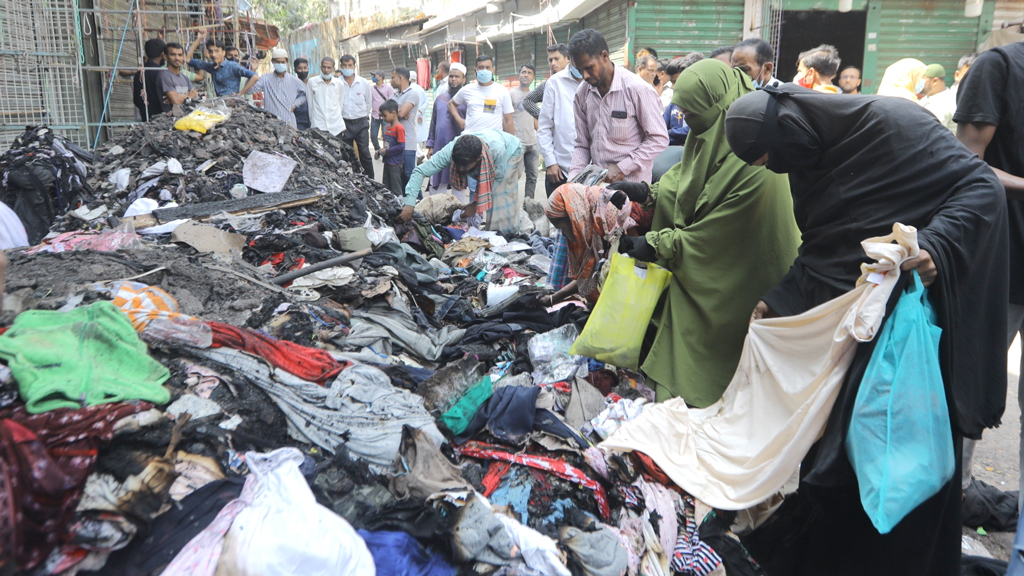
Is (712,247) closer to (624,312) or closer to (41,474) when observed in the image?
(624,312)

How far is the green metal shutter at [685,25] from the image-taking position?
11.7 m

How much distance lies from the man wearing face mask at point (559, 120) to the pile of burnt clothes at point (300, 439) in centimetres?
199

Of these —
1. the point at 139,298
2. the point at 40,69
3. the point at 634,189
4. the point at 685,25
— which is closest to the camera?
the point at 139,298

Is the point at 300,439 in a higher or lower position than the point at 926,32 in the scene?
lower

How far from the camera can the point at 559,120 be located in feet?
19.8

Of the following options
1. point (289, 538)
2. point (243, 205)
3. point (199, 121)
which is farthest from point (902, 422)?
point (199, 121)

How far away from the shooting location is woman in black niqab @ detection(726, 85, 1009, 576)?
2.16 m

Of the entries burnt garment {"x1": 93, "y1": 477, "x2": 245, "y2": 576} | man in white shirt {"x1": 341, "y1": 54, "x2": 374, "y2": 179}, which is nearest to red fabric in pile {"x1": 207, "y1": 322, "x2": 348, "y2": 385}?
burnt garment {"x1": 93, "y1": 477, "x2": 245, "y2": 576}

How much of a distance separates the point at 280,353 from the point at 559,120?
367cm

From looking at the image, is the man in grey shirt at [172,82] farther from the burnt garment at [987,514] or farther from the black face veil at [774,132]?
the burnt garment at [987,514]

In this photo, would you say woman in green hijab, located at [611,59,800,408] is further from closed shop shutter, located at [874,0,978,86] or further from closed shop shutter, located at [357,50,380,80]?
closed shop shutter, located at [357,50,380,80]

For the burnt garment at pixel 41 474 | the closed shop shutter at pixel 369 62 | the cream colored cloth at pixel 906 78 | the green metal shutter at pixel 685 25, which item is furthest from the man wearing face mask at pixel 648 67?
the closed shop shutter at pixel 369 62

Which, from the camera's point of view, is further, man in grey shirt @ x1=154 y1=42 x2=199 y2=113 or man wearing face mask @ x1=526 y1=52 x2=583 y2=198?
man in grey shirt @ x1=154 y1=42 x2=199 y2=113

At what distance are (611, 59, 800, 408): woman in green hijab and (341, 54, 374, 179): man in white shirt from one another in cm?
707
